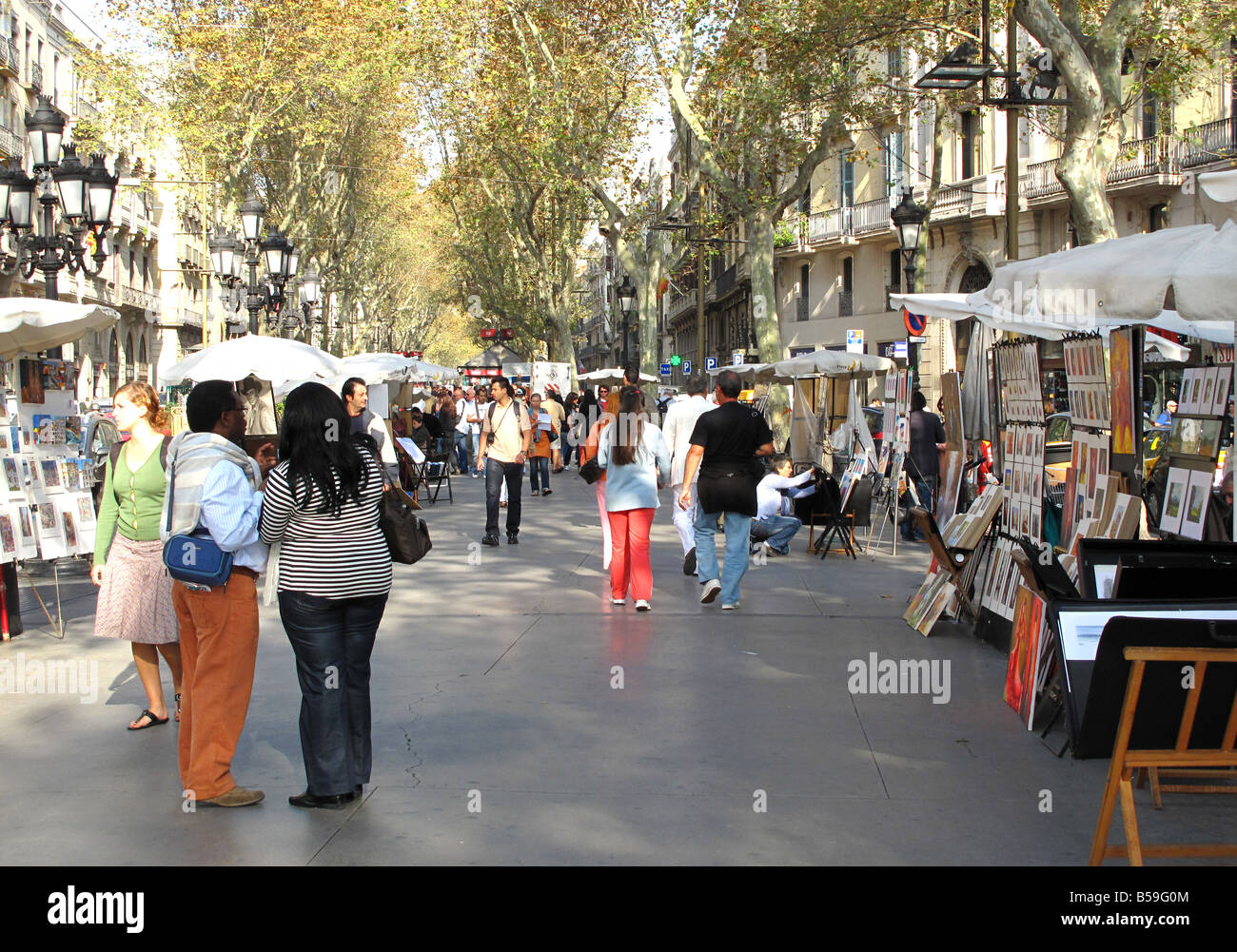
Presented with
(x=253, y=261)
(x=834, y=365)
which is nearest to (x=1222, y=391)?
(x=834, y=365)

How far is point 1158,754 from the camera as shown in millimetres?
4379

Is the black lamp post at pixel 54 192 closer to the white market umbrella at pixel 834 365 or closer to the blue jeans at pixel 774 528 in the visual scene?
the blue jeans at pixel 774 528

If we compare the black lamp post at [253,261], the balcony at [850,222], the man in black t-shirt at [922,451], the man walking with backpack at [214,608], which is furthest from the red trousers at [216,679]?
the balcony at [850,222]

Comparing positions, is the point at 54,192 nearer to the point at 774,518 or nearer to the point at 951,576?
the point at 774,518

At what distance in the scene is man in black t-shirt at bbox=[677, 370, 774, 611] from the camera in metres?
9.88

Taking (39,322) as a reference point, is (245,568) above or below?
below

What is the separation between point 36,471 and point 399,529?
18.5ft

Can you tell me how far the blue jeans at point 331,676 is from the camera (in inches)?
199

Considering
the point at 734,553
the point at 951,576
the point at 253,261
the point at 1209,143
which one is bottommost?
the point at 951,576

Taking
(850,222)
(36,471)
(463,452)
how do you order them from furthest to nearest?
(850,222), (463,452), (36,471)

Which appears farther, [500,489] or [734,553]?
[500,489]

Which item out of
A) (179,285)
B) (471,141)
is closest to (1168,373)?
(471,141)

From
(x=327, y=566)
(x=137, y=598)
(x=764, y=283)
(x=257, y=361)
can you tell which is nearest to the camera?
(x=327, y=566)

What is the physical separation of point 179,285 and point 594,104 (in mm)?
41100
